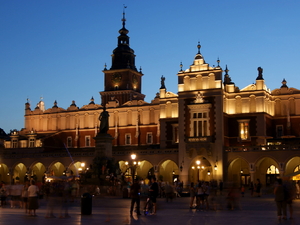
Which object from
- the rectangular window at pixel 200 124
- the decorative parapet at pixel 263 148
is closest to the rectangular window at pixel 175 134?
the rectangular window at pixel 200 124

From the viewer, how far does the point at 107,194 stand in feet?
155

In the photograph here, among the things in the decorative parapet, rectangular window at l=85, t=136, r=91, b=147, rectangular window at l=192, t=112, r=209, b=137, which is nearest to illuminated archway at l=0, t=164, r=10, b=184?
rectangular window at l=85, t=136, r=91, b=147

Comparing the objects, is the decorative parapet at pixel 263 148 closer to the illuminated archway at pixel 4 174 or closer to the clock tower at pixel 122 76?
the clock tower at pixel 122 76

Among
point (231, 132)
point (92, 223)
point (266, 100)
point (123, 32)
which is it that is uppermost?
point (123, 32)

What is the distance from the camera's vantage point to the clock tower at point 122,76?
9356cm

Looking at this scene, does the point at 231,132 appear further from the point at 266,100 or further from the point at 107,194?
the point at 107,194

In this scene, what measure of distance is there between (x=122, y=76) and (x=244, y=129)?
33823mm

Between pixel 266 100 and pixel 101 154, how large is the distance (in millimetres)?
26237

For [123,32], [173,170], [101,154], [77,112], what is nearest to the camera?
[101,154]

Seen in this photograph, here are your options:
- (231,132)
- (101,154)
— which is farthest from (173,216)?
(231,132)

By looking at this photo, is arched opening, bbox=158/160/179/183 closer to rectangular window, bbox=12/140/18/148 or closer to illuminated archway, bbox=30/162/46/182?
illuminated archway, bbox=30/162/46/182

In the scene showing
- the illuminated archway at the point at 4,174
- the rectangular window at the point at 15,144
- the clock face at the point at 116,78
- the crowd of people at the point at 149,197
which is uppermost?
the clock face at the point at 116,78

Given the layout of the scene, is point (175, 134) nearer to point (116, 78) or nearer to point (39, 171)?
point (39, 171)

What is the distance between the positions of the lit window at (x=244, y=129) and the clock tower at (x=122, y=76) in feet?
98.8
